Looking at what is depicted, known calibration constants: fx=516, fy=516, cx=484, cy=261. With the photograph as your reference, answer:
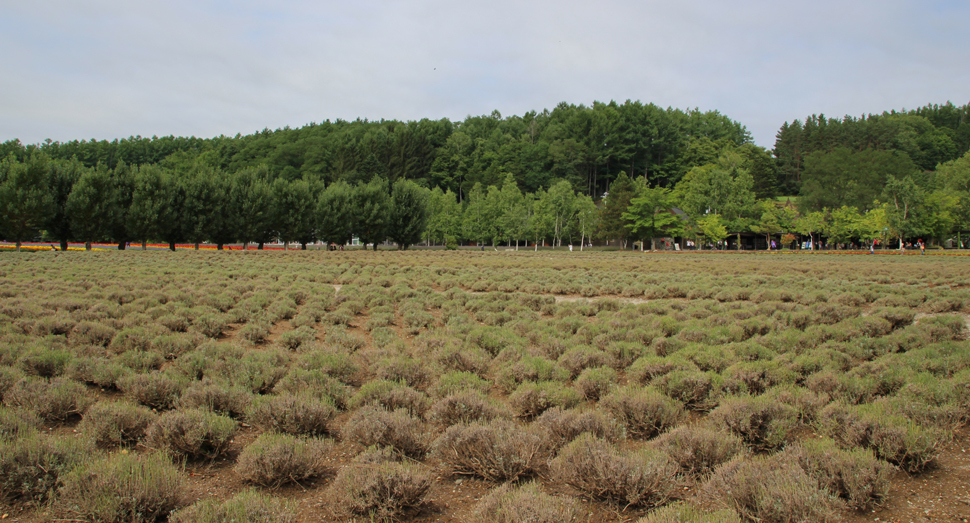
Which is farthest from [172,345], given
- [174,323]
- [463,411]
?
[463,411]

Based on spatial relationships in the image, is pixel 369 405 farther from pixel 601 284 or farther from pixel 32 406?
pixel 601 284

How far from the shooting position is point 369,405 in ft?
19.7

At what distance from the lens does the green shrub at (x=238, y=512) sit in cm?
346

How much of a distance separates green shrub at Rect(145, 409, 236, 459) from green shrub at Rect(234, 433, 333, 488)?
0.59 m

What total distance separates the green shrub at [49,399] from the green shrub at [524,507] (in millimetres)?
4915

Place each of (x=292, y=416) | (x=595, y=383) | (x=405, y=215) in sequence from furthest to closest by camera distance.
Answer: (x=405, y=215) → (x=595, y=383) → (x=292, y=416)

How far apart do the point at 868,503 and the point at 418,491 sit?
11.1 feet

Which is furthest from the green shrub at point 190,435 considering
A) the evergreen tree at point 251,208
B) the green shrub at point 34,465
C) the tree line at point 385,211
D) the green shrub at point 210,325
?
the evergreen tree at point 251,208

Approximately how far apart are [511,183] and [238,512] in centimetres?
8607

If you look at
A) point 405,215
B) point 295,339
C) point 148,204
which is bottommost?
point 295,339

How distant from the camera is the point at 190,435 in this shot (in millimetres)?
4812

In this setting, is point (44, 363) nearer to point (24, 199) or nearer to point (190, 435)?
point (190, 435)

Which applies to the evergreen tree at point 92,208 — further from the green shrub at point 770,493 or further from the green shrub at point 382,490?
the green shrub at point 770,493

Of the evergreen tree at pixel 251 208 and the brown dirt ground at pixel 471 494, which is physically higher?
the evergreen tree at pixel 251 208
